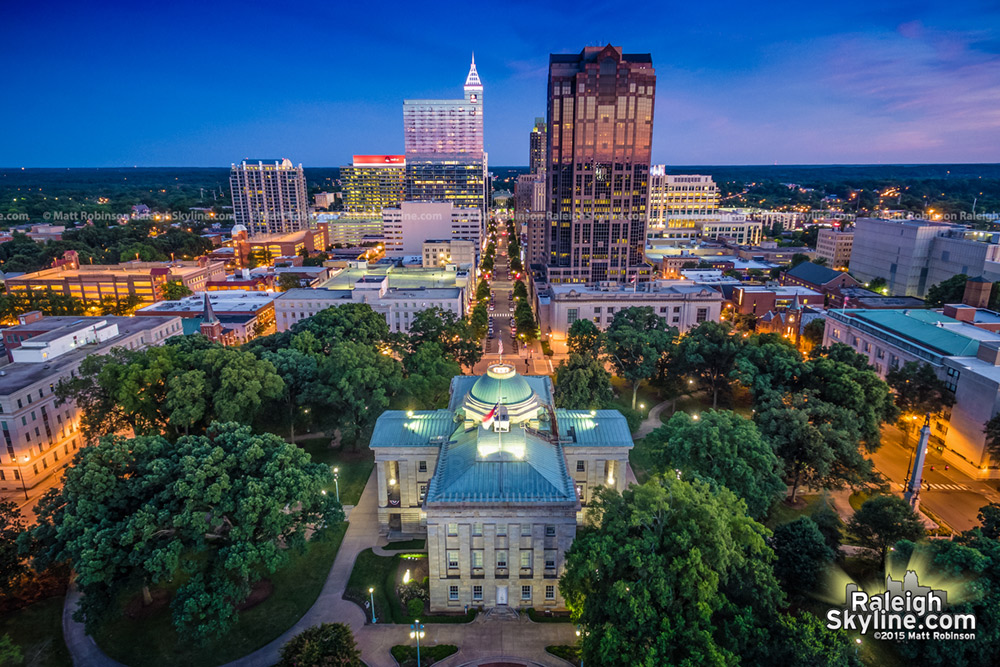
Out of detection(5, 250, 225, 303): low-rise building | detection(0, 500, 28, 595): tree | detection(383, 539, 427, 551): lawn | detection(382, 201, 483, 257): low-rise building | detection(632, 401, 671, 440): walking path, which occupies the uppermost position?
detection(382, 201, 483, 257): low-rise building

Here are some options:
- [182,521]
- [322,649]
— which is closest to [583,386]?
[322,649]

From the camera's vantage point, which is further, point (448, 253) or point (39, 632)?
point (448, 253)

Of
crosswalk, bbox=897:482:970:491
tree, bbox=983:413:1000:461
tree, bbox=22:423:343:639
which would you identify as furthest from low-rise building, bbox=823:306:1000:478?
tree, bbox=22:423:343:639

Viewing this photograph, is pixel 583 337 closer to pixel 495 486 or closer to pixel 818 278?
pixel 495 486

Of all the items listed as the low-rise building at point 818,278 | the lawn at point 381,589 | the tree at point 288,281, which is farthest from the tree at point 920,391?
the tree at point 288,281

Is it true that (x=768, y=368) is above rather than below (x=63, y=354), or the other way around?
below

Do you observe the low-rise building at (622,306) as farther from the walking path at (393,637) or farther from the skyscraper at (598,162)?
the walking path at (393,637)

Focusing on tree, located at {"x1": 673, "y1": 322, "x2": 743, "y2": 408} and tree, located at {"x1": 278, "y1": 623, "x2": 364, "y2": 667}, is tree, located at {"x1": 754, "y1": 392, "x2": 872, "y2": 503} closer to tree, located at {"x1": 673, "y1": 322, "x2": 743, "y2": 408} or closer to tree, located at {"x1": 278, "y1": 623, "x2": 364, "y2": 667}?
tree, located at {"x1": 673, "y1": 322, "x2": 743, "y2": 408}
